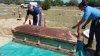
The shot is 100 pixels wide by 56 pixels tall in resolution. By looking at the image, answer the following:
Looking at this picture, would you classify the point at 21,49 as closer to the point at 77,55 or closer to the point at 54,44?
the point at 54,44

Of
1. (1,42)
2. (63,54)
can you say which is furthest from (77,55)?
(1,42)

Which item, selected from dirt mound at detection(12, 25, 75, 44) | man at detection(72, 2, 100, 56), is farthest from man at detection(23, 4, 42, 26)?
man at detection(72, 2, 100, 56)

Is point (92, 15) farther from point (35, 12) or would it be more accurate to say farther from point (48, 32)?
point (35, 12)

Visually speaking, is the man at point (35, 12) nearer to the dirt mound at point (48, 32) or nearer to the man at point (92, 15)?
the dirt mound at point (48, 32)

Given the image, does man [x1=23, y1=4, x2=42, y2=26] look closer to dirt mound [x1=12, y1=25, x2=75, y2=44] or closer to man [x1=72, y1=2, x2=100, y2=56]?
dirt mound [x1=12, y1=25, x2=75, y2=44]

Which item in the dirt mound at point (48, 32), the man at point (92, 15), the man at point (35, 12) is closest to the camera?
the man at point (92, 15)

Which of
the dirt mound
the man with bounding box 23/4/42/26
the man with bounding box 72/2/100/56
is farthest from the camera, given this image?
the man with bounding box 23/4/42/26

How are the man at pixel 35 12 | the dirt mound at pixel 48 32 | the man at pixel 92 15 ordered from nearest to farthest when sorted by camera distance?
1. the man at pixel 92 15
2. the dirt mound at pixel 48 32
3. the man at pixel 35 12

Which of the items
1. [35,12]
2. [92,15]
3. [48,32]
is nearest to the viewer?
[92,15]

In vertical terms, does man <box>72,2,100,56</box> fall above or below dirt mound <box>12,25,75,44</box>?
above

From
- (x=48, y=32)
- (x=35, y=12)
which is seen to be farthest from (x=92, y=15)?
(x=35, y=12)

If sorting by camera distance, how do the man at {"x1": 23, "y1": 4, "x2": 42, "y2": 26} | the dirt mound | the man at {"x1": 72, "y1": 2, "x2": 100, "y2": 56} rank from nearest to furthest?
1. the man at {"x1": 72, "y1": 2, "x2": 100, "y2": 56}
2. the dirt mound
3. the man at {"x1": 23, "y1": 4, "x2": 42, "y2": 26}

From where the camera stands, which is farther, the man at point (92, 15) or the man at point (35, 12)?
the man at point (35, 12)

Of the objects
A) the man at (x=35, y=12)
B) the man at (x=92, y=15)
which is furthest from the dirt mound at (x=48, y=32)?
the man at (x=35, y=12)
